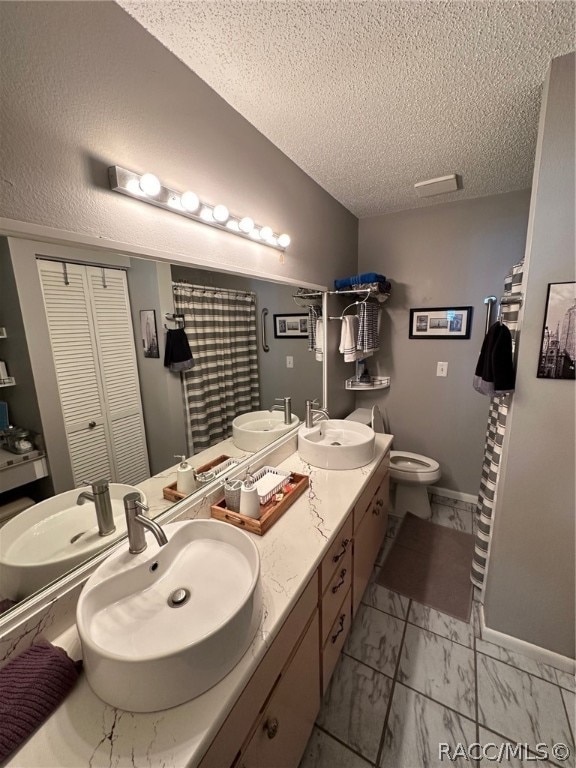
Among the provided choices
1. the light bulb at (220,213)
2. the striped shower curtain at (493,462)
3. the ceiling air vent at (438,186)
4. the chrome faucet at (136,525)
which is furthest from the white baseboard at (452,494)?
the light bulb at (220,213)

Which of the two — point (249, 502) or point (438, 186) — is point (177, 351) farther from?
point (438, 186)

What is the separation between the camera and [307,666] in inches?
40.8

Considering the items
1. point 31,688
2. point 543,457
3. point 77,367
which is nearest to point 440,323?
point 543,457

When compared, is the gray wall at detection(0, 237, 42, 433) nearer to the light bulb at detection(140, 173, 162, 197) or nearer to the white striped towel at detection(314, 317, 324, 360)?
the light bulb at detection(140, 173, 162, 197)

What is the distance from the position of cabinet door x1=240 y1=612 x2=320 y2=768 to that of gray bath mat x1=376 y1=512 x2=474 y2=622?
93 cm

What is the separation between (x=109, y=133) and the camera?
87 cm

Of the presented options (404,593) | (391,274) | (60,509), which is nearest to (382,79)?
(391,274)

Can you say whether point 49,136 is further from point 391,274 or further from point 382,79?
point 391,274

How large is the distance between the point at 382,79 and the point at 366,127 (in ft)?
0.90

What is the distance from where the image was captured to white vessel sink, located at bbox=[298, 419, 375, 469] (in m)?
1.63

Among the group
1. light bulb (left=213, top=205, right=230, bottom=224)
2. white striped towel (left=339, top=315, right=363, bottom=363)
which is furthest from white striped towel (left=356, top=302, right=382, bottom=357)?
light bulb (left=213, top=205, right=230, bottom=224)

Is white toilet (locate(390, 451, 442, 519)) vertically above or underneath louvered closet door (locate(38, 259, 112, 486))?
underneath

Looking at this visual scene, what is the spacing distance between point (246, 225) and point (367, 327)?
1.31 m

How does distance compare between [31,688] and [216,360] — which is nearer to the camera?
[31,688]
